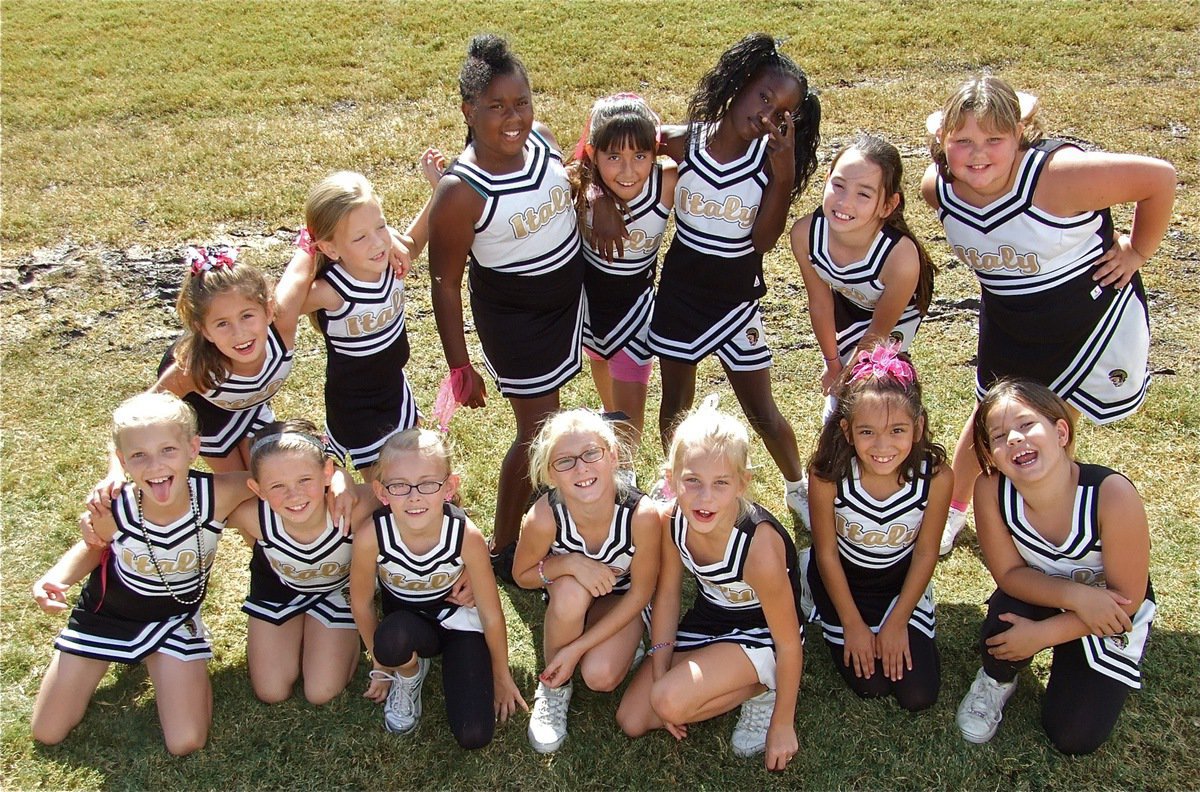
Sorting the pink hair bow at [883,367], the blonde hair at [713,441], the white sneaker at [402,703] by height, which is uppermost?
the pink hair bow at [883,367]

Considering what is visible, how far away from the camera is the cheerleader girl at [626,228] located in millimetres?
3082

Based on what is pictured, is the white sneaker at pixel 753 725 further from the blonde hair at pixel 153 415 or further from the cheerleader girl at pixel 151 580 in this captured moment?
the blonde hair at pixel 153 415

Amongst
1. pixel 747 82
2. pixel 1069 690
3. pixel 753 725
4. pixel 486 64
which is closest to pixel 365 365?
pixel 486 64

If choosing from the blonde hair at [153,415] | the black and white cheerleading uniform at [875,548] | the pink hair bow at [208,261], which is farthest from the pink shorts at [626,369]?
the blonde hair at [153,415]

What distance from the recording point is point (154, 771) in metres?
2.77

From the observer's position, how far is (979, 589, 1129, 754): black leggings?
104 inches

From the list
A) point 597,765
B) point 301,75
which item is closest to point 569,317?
point 597,765

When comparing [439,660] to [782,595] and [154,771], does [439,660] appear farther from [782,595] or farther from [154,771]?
[782,595]

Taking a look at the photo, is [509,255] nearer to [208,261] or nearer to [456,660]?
[208,261]

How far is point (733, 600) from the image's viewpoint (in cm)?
284

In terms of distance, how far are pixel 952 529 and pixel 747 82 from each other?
5.48ft

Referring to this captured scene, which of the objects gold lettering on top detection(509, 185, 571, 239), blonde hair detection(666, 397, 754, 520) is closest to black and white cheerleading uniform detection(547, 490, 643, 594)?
blonde hair detection(666, 397, 754, 520)

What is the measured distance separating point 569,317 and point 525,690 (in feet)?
3.96

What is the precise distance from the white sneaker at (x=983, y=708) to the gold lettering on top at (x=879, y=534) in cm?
43
